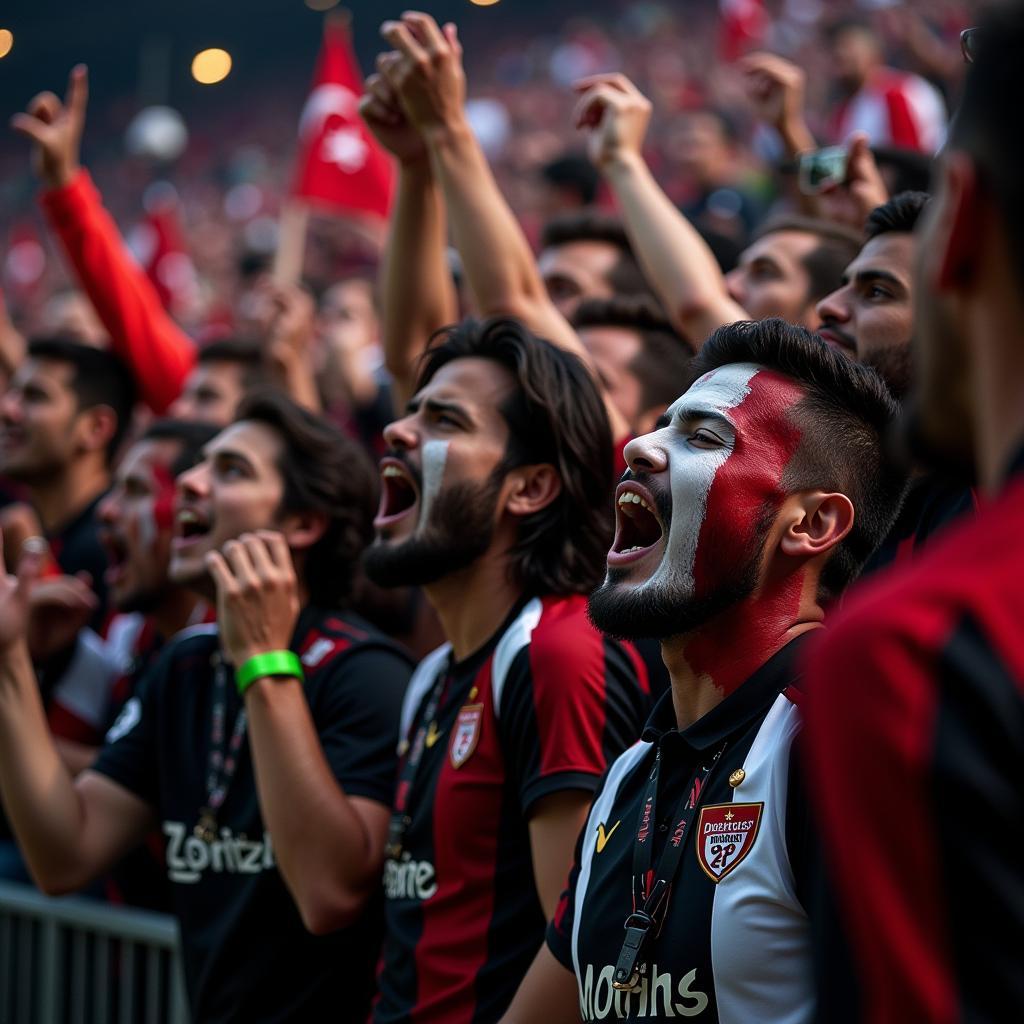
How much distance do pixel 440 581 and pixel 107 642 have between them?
254 cm

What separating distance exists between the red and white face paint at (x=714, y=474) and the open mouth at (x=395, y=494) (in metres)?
0.99

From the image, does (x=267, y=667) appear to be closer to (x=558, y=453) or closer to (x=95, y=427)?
(x=558, y=453)

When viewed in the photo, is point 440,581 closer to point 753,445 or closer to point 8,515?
point 753,445

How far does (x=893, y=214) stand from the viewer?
348cm

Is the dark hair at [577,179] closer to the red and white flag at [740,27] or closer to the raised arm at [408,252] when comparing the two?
the red and white flag at [740,27]

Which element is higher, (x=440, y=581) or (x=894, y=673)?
(x=894, y=673)

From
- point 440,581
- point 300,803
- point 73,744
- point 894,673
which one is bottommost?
point 73,744

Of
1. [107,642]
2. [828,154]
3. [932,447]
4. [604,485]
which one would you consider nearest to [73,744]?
[107,642]

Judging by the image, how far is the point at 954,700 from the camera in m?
1.19

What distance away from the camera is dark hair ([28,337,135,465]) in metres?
6.28

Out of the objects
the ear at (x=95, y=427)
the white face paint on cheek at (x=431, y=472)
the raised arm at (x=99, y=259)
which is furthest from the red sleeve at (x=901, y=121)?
the white face paint on cheek at (x=431, y=472)

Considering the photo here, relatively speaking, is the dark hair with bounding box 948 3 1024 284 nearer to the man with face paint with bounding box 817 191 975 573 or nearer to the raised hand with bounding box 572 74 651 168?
the man with face paint with bounding box 817 191 975 573

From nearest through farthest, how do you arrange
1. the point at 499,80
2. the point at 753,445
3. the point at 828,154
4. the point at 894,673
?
the point at 894,673 → the point at 753,445 → the point at 828,154 → the point at 499,80

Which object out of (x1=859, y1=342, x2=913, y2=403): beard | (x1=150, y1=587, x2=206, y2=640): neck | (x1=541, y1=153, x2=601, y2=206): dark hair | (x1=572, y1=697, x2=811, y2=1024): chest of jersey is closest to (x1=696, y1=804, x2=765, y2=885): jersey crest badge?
(x1=572, y1=697, x2=811, y2=1024): chest of jersey
